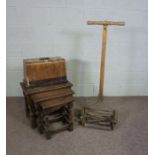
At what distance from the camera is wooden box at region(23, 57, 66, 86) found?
6.30 feet

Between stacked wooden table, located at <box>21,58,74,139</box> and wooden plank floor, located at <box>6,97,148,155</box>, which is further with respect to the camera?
stacked wooden table, located at <box>21,58,74,139</box>

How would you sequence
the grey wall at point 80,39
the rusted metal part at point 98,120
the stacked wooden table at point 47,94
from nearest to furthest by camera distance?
1. the stacked wooden table at point 47,94
2. the rusted metal part at point 98,120
3. the grey wall at point 80,39

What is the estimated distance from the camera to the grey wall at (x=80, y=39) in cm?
236

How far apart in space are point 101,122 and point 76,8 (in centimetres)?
134

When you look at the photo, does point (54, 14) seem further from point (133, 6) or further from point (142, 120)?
point (142, 120)

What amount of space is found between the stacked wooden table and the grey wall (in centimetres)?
53

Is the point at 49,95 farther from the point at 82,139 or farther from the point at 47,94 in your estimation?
the point at 82,139

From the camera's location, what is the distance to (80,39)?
2.47 meters

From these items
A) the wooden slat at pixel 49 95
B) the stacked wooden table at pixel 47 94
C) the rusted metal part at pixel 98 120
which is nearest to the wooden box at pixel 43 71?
the stacked wooden table at pixel 47 94

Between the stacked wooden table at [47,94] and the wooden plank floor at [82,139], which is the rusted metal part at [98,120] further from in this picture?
the stacked wooden table at [47,94]

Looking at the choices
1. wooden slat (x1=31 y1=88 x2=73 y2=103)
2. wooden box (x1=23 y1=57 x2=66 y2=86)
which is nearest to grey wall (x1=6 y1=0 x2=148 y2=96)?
wooden box (x1=23 y1=57 x2=66 y2=86)

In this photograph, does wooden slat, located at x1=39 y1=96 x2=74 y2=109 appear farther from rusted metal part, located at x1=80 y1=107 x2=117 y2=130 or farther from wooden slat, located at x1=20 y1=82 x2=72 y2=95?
rusted metal part, located at x1=80 y1=107 x2=117 y2=130

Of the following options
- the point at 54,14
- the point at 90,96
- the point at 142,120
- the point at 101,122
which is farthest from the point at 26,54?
the point at 142,120

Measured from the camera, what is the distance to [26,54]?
8.14 feet
